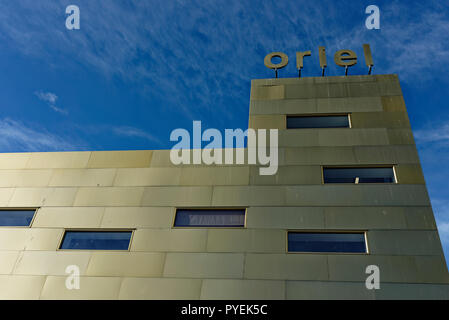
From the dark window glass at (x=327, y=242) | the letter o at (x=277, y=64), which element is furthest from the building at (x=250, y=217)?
the letter o at (x=277, y=64)

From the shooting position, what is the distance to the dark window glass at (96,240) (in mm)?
14336

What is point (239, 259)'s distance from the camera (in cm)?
1323

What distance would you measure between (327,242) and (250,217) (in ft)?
10.5

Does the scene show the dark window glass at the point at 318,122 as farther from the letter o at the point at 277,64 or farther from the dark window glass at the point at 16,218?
the dark window glass at the point at 16,218

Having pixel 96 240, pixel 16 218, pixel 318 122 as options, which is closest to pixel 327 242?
pixel 318 122

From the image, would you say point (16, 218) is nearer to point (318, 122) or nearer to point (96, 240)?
point (96, 240)

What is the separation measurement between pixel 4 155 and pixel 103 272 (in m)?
9.20

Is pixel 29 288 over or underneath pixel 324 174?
underneath

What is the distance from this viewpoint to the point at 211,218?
575 inches

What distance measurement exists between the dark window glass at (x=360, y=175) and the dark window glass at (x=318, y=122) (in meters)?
2.84

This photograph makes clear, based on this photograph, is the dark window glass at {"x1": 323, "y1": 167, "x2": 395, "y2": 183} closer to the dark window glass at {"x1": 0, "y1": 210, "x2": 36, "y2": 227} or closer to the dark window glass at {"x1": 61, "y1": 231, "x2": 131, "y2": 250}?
the dark window glass at {"x1": 61, "y1": 231, "x2": 131, "y2": 250}

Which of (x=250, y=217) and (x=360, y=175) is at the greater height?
(x=360, y=175)
